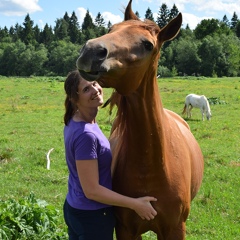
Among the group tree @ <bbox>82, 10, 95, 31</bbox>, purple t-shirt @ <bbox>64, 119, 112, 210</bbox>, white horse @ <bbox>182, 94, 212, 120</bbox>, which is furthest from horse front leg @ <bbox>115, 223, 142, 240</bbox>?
tree @ <bbox>82, 10, 95, 31</bbox>

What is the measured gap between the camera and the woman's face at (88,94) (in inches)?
113

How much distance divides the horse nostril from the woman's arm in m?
0.91

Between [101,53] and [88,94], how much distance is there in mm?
839

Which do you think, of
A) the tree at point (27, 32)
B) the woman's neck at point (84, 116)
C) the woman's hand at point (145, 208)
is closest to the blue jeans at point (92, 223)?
the woman's hand at point (145, 208)

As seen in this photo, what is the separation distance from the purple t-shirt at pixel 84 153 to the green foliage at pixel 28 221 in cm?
144

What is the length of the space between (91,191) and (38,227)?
186 centimetres

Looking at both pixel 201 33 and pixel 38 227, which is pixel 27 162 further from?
pixel 201 33

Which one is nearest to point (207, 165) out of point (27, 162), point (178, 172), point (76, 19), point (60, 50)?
point (27, 162)

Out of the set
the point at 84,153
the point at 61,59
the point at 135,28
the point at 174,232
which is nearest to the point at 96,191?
the point at 84,153

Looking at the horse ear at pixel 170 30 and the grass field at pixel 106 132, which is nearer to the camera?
the horse ear at pixel 170 30

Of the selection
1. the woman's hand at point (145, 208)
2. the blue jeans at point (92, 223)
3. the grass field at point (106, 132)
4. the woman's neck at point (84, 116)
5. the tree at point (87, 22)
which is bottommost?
the grass field at point (106, 132)

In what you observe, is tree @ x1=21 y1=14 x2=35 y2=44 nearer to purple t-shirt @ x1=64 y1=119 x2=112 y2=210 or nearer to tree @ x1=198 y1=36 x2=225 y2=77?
tree @ x1=198 y1=36 x2=225 y2=77

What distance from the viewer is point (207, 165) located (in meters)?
8.56

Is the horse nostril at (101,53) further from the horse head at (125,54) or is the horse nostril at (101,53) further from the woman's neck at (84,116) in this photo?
the woman's neck at (84,116)
